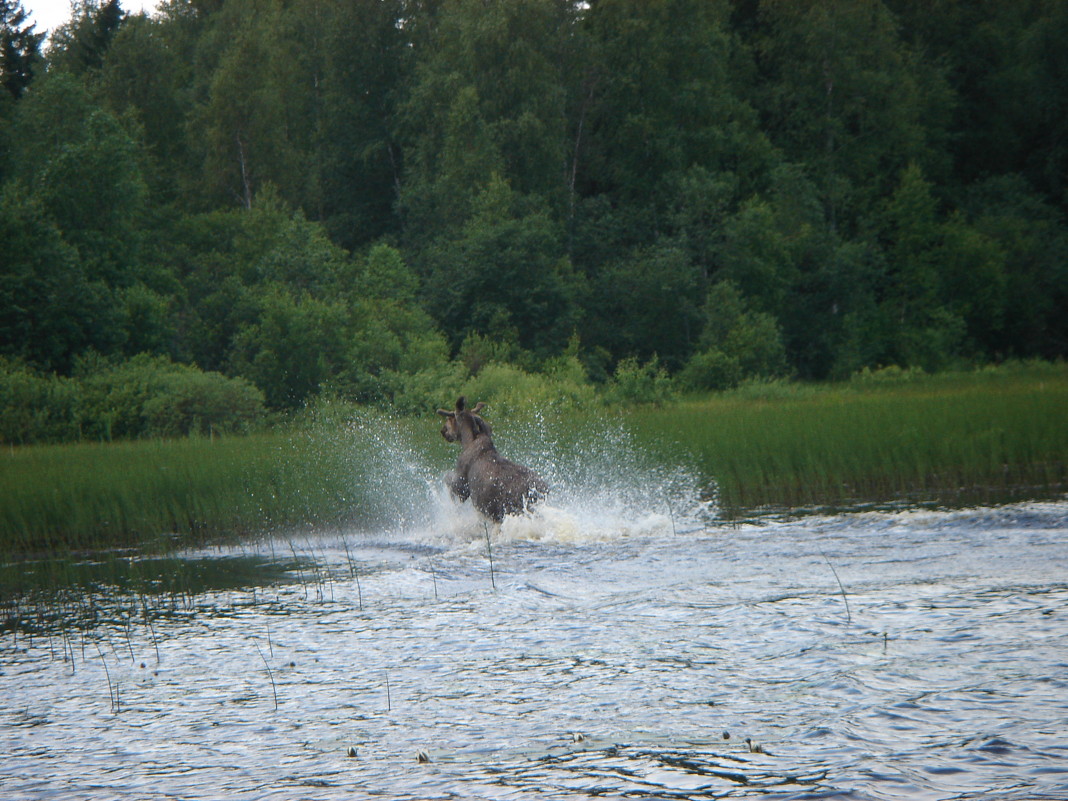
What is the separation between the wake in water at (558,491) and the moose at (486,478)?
0.17 m

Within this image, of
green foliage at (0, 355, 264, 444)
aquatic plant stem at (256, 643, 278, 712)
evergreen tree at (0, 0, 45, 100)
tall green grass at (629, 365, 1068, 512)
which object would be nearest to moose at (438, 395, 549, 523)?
tall green grass at (629, 365, 1068, 512)

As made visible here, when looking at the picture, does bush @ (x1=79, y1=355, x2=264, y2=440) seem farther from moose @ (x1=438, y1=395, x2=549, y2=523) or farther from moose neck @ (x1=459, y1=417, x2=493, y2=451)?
moose @ (x1=438, y1=395, x2=549, y2=523)

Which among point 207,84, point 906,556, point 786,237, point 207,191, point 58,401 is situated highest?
point 207,84

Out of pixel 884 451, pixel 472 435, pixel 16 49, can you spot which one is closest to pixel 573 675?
pixel 472 435

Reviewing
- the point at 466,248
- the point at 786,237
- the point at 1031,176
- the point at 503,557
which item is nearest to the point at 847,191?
the point at 786,237

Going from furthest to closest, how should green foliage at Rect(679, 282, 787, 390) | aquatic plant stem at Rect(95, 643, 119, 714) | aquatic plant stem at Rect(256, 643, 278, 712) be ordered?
green foliage at Rect(679, 282, 787, 390) → aquatic plant stem at Rect(95, 643, 119, 714) → aquatic plant stem at Rect(256, 643, 278, 712)

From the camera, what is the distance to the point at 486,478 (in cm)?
1197

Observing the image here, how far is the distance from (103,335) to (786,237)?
84.0 feet

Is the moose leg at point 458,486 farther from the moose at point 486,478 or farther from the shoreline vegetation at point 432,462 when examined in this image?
the shoreline vegetation at point 432,462

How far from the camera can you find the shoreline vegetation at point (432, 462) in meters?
13.3

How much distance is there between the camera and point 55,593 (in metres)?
9.87

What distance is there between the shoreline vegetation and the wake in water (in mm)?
142

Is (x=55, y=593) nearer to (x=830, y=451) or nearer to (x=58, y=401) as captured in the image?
(x=830, y=451)

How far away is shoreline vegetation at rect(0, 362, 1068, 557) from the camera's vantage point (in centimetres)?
1333
